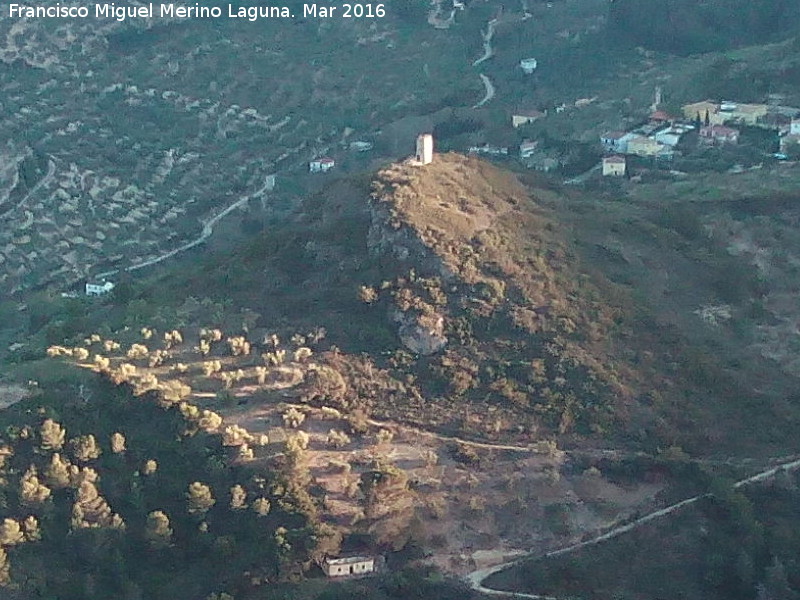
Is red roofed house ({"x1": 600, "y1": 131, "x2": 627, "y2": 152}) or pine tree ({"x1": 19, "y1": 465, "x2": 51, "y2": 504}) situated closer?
pine tree ({"x1": 19, "y1": 465, "x2": 51, "y2": 504})

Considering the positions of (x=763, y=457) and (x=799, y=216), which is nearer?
(x=763, y=457)

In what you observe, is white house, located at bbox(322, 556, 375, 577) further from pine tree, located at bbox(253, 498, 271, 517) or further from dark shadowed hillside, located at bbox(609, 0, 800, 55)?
dark shadowed hillside, located at bbox(609, 0, 800, 55)

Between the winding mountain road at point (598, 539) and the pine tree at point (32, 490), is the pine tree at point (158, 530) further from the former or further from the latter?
the winding mountain road at point (598, 539)

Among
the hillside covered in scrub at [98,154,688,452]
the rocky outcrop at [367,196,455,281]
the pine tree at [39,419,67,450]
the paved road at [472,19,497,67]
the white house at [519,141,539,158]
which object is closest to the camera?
the pine tree at [39,419,67,450]

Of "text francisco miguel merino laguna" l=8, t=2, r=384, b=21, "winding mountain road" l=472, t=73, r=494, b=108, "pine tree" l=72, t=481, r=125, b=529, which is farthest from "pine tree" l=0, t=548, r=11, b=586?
"text francisco miguel merino laguna" l=8, t=2, r=384, b=21

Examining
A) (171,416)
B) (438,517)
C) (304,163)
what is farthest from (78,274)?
(438,517)

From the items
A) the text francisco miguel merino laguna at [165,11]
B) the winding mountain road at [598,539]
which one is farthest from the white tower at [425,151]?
the text francisco miguel merino laguna at [165,11]

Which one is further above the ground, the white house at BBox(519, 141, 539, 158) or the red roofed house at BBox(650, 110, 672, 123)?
the red roofed house at BBox(650, 110, 672, 123)

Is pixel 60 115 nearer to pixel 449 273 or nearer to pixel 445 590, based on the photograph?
pixel 449 273

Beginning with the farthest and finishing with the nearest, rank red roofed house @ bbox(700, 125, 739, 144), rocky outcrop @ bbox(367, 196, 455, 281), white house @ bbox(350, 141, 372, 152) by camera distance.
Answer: white house @ bbox(350, 141, 372, 152) → red roofed house @ bbox(700, 125, 739, 144) → rocky outcrop @ bbox(367, 196, 455, 281)
